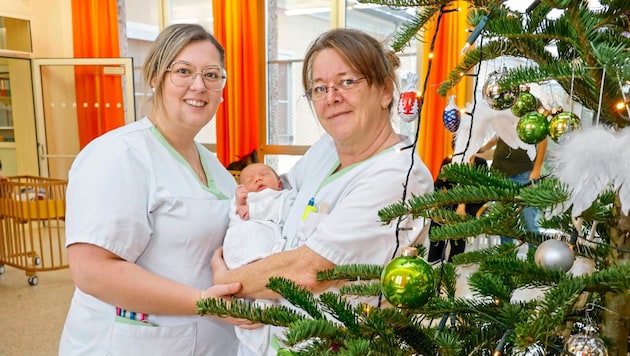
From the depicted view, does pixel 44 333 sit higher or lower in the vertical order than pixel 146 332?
lower

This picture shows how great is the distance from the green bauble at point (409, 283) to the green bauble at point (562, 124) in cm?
27

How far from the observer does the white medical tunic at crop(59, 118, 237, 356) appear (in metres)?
1.19

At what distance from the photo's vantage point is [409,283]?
497 mm

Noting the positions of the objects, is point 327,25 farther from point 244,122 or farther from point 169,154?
point 169,154

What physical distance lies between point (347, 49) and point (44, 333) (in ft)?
10.2

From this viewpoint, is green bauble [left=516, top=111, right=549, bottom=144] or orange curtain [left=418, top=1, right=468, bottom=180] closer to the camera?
green bauble [left=516, top=111, right=549, bottom=144]

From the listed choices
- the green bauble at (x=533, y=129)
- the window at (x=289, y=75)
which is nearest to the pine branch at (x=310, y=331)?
the green bauble at (x=533, y=129)

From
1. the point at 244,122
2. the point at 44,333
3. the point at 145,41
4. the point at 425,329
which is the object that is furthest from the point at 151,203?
the point at 145,41

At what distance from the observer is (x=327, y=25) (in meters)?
5.58

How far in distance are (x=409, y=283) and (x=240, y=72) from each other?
538 centimetres

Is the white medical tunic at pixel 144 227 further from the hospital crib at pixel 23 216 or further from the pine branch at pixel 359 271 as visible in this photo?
the hospital crib at pixel 23 216

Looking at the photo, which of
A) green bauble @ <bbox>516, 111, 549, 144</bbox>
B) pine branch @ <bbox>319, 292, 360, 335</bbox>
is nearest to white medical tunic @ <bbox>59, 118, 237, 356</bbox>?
pine branch @ <bbox>319, 292, 360, 335</bbox>

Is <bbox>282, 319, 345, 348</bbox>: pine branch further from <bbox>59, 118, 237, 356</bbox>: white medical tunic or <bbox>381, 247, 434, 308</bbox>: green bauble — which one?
<bbox>59, 118, 237, 356</bbox>: white medical tunic

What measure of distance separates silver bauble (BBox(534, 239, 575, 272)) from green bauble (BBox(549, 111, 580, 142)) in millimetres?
167
